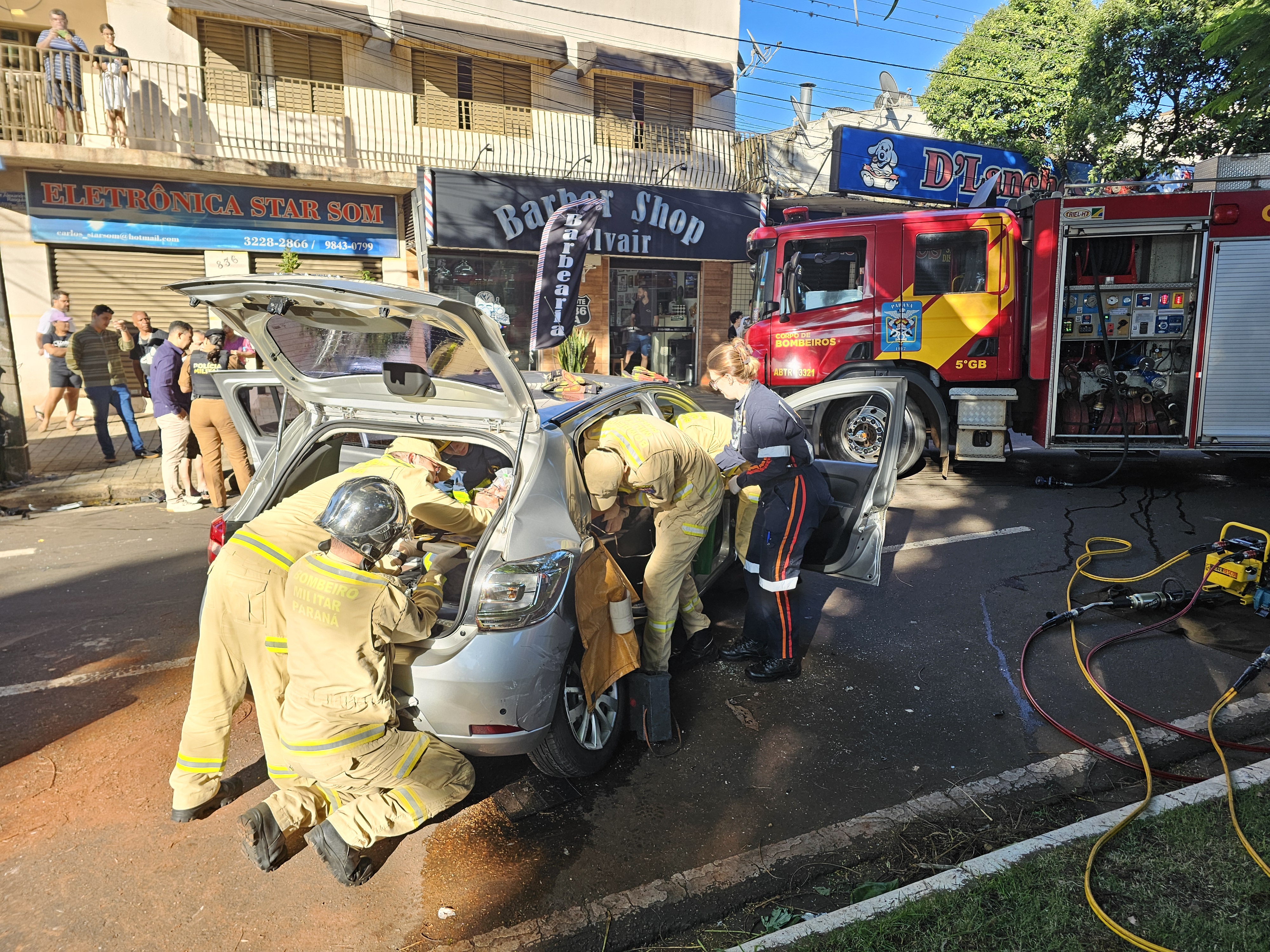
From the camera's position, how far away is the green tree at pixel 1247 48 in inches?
305

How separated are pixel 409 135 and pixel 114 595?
11.9 meters

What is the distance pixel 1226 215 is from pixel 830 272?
366 cm

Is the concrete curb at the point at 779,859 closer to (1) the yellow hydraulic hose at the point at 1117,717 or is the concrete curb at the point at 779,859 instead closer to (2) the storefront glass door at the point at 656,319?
(1) the yellow hydraulic hose at the point at 1117,717

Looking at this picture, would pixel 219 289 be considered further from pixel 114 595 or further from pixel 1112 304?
pixel 1112 304

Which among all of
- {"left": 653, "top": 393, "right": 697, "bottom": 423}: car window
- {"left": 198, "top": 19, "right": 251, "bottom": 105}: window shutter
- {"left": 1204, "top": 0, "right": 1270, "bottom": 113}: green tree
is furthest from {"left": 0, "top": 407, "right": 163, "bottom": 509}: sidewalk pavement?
{"left": 1204, "top": 0, "right": 1270, "bottom": 113}: green tree

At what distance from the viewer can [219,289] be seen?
10.9 ft

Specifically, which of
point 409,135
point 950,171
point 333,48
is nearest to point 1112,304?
point 950,171

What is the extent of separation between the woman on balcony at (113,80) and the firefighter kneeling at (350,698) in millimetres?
13502

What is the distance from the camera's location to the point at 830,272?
364 inches

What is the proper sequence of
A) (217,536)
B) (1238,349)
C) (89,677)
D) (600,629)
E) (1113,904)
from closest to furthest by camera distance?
(1113,904)
(600,629)
(217,536)
(89,677)
(1238,349)

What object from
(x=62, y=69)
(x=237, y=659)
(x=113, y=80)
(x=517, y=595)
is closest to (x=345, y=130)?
(x=113, y=80)

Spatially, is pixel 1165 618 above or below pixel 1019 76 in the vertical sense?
below

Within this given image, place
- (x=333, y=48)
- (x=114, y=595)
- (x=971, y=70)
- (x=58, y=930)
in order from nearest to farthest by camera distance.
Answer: (x=58, y=930) → (x=114, y=595) → (x=333, y=48) → (x=971, y=70)

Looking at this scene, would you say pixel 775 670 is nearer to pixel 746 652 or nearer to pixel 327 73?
pixel 746 652
